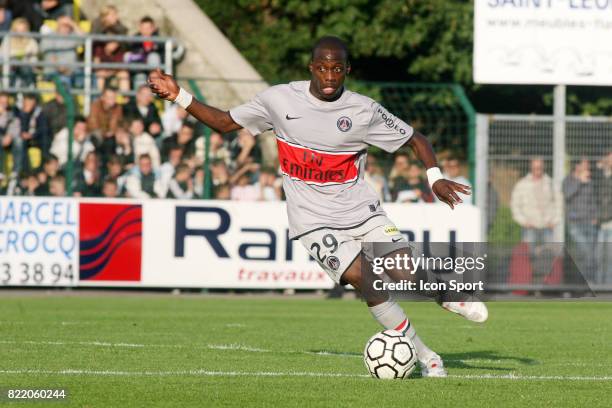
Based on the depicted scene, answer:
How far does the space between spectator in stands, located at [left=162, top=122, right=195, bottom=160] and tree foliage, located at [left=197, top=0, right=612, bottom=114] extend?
8.16m

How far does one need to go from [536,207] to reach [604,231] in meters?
1.17

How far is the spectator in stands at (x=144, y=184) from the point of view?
65.9ft

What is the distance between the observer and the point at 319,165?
9.52 metres

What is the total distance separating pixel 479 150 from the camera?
20922 mm

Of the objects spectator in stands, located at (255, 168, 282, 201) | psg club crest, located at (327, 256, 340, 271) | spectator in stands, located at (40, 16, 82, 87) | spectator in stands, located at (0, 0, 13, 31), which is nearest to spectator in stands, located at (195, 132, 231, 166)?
spectator in stands, located at (255, 168, 282, 201)

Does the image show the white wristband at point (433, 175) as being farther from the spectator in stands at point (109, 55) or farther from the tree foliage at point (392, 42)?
the tree foliage at point (392, 42)

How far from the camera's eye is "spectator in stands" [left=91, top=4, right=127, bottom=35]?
932 inches

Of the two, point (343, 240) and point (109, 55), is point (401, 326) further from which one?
point (109, 55)

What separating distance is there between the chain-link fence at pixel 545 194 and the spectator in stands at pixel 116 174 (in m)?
5.44

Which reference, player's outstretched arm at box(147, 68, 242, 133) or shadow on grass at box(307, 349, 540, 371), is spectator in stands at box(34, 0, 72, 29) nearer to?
shadow on grass at box(307, 349, 540, 371)

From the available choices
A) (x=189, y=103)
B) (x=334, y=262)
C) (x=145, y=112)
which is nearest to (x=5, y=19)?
(x=145, y=112)

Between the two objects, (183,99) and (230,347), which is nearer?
(183,99)

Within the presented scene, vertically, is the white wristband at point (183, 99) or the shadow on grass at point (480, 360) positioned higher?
the white wristband at point (183, 99)

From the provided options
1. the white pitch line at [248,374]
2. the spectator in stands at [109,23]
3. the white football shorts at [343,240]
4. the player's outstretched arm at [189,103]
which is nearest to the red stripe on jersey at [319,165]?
the white football shorts at [343,240]
